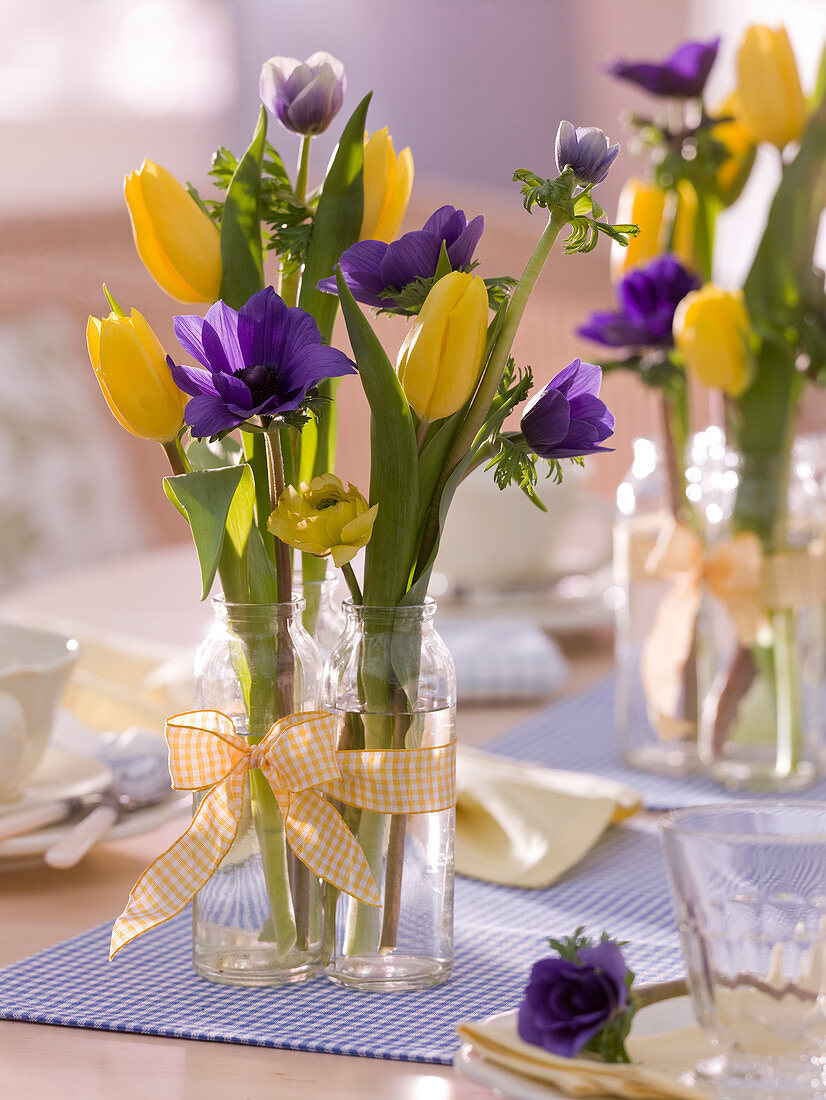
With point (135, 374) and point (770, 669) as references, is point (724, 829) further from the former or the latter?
point (770, 669)

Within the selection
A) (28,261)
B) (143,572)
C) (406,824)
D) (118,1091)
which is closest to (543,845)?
(406,824)

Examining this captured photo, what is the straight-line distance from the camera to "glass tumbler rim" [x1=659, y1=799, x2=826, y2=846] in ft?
1.60

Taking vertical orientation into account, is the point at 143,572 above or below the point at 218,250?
below

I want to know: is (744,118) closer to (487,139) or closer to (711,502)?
(711,502)

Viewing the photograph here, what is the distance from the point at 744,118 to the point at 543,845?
0.55 meters

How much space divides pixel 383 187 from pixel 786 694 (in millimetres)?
567

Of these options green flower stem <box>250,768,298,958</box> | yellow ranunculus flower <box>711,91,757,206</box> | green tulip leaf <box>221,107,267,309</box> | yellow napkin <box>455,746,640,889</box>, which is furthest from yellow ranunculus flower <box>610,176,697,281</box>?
green flower stem <box>250,768,298,958</box>

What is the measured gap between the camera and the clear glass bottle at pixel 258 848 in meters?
0.67

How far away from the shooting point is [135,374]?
631 mm

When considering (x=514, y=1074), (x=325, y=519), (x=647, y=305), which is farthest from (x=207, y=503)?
(x=647, y=305)

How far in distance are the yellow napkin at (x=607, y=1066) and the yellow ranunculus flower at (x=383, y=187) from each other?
0.36m

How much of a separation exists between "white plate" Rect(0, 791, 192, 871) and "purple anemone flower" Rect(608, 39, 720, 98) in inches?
24.3

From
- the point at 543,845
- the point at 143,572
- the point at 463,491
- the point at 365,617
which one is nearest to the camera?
the point at 365,617

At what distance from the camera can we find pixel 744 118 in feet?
3.57
